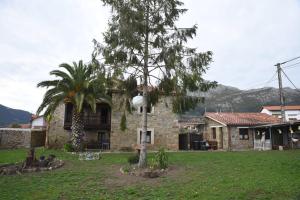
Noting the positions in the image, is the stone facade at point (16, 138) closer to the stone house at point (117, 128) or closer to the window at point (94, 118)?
the stone house at point (117, 128)

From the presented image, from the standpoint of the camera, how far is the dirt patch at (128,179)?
1018cm

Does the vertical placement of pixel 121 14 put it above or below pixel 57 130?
above

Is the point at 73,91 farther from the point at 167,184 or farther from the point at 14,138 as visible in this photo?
the point at 167,184

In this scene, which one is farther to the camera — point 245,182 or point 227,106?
point 227,106

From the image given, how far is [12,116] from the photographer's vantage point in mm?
89062

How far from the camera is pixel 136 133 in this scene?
25234 mm

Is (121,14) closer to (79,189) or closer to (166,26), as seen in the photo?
(166,26)

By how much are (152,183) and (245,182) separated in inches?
135

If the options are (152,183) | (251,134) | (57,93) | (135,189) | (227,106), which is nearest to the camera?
(135,189)

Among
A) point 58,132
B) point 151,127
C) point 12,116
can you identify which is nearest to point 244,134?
point 151,127

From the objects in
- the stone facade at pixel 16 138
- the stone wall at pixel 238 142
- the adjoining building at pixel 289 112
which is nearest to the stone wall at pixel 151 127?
the stone wall at pixel 238 142

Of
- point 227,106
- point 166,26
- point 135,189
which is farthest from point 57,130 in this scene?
point 227,106

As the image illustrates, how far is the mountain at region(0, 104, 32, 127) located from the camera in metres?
82.9

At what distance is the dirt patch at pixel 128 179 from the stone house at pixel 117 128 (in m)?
11.8
